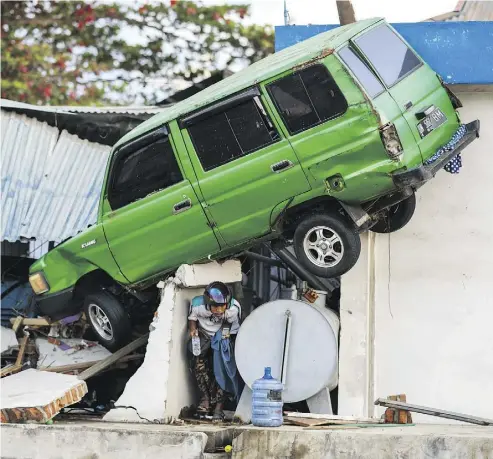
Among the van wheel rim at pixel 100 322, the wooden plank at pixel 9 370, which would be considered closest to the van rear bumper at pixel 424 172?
the van wheel rim at pixel 100 322

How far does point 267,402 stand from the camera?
8.81 metres

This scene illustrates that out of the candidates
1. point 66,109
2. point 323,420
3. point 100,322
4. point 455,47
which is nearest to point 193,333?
point 100,322

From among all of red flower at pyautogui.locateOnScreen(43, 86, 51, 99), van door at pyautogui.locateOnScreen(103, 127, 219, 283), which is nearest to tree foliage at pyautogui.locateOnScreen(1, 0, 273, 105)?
red flower at pyautogui.locateOnScreen(43, 86, 51, 99)

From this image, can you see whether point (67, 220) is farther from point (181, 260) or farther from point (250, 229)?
point (250, 229)

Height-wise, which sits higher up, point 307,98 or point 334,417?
point 307,98

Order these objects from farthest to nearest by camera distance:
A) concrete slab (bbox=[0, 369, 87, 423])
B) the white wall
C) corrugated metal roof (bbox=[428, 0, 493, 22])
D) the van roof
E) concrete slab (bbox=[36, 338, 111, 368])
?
corrugated metal roof (bbox=[428, 0, 493, 22]) → concrete slab (bbox=[36, 338, 111, 368]) → the white wall → concrete slab (bbox=[0, 369, 87, 423]) → the van roof

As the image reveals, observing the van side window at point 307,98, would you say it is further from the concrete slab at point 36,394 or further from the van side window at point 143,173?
the concrete slab at point 36,394

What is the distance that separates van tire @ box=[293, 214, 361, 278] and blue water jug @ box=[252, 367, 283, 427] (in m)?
1.11

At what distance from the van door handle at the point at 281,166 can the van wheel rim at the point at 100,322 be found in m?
2.81

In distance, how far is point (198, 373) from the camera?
1014 cm

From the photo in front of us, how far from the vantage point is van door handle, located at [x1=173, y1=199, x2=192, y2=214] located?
9867 mm

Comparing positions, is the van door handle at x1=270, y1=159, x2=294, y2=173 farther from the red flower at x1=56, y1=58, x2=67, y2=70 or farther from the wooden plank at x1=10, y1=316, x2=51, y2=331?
the red flower at x1=56, y1=58, x2=67, y2=70

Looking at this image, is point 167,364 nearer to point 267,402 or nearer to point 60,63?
point 267,402

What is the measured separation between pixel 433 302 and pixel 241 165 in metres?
2.37
